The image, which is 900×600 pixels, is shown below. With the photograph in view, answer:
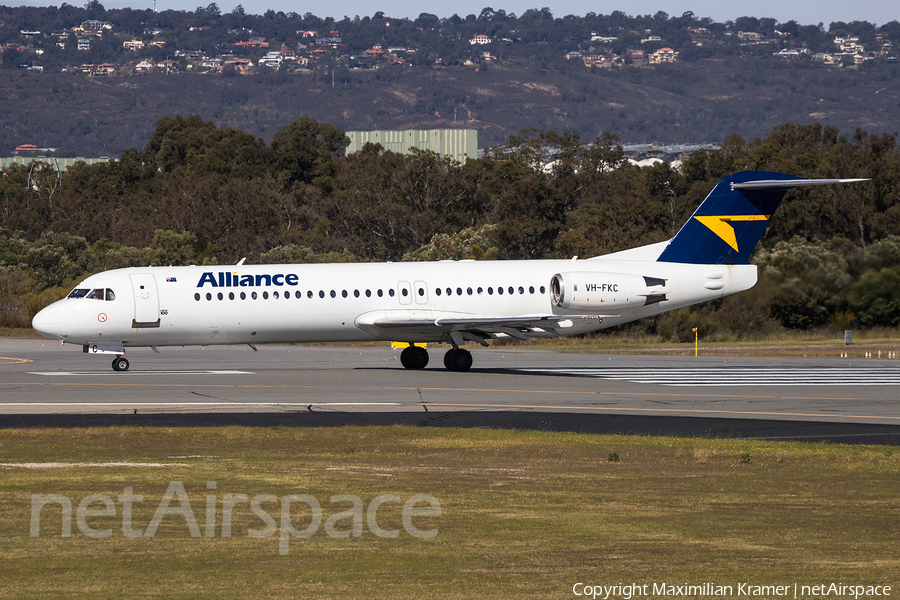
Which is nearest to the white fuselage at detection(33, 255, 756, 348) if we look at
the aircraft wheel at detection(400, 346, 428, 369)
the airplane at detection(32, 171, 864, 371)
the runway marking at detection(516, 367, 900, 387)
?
the airplane at detection(32, 171, 864, 371)

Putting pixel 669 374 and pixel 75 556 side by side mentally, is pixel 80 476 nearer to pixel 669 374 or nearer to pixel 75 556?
pixel 75 556

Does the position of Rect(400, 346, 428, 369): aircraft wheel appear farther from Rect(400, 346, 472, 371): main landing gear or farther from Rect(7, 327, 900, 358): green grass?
Rect(7, 327, 900, 358): green grass

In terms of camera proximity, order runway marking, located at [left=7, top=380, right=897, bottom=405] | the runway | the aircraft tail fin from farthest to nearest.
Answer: the aircraft tail fin
runway marking, located at [left=7, top=380, right=897, bottom=405]
the runway

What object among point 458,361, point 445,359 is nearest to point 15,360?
point 445,359

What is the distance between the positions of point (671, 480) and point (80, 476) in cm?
724

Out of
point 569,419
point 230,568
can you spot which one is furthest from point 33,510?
point 569,419

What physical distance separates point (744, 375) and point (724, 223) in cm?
492

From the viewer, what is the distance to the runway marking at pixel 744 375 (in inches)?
1208

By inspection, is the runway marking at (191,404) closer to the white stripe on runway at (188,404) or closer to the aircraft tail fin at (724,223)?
the white stripe on runway at (188,404)

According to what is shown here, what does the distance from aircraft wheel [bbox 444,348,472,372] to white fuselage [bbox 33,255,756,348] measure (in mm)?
569

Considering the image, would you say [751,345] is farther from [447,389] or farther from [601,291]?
[447,389]

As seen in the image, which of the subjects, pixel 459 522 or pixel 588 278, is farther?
pixel 588 278

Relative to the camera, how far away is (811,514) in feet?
38.0

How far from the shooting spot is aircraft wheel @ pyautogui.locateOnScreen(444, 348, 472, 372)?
33969 millimetres
